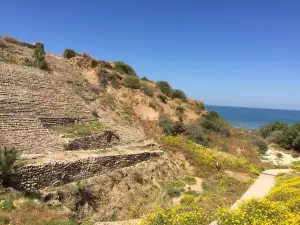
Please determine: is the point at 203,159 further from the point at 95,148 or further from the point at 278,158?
the point at 278,158

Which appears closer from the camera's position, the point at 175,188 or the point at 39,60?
the point at 175,188

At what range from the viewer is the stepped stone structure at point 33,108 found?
38.0 ft

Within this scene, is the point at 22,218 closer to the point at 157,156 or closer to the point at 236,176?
the point at 157,156

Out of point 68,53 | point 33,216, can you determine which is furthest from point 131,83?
point 33,216

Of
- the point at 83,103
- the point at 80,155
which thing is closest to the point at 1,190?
the point at 80,155

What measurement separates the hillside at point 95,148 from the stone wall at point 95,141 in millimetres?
49

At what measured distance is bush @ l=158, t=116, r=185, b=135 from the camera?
20.5m

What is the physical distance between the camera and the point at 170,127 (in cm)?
2069

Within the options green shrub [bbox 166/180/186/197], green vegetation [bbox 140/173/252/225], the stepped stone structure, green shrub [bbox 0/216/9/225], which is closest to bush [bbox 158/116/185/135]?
green vegetation [bbox 140/173/252/225]

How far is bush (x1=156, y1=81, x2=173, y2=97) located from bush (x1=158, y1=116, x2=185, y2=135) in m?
8.46

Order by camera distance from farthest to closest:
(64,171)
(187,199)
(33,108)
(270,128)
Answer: (270,128), (33,108), (187,199), (64,171)

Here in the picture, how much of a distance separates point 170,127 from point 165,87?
10.5m

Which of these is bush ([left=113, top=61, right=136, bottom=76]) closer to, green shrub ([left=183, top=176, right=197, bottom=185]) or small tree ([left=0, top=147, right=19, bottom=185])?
green shrub ([left=183, top=176, right=197, bottom=185])

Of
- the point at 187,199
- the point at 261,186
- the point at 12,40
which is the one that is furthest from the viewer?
the point at 12,40
